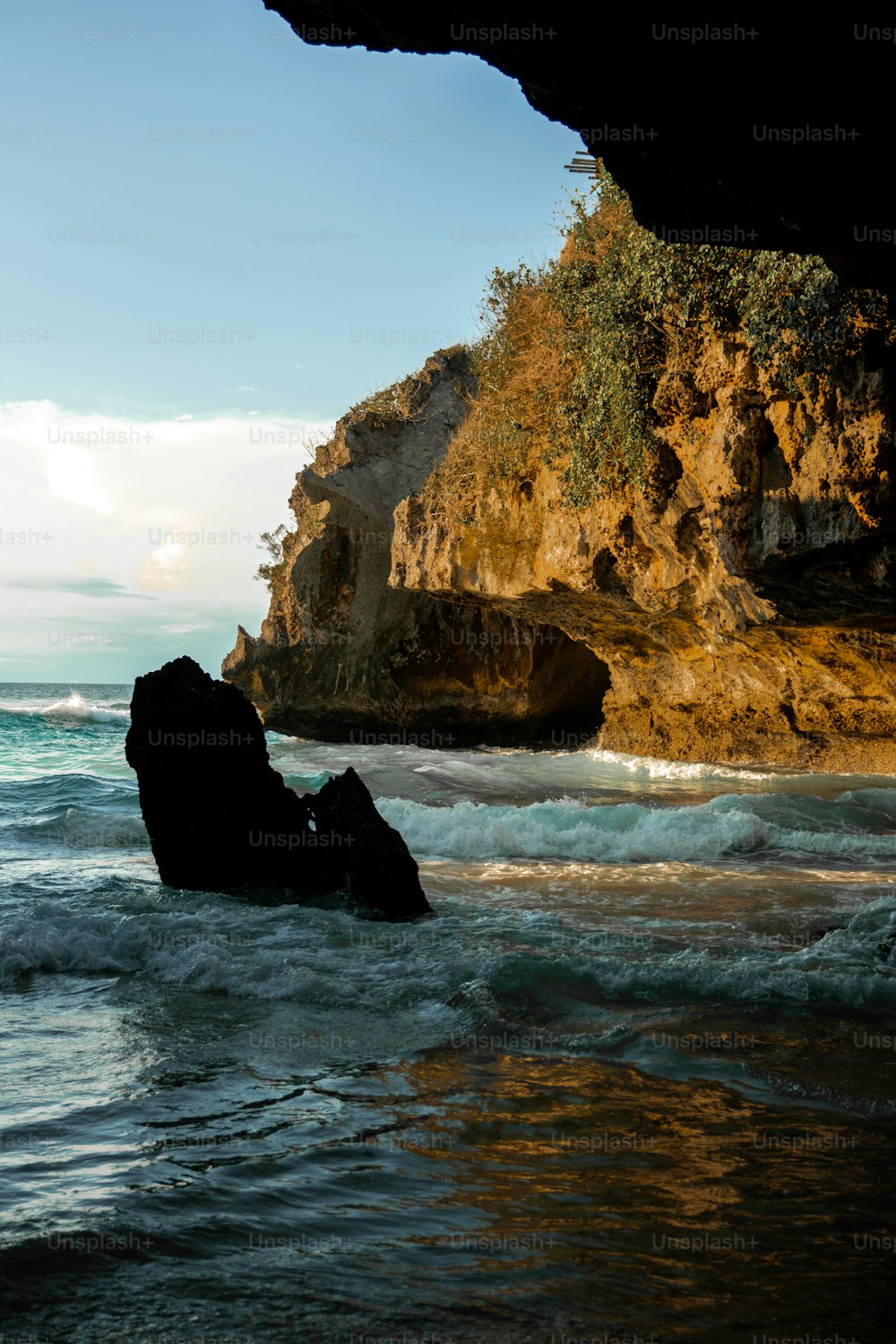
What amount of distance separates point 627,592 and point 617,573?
388 mm

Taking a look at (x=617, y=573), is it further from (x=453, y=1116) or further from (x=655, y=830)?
(x=453, y=1116)

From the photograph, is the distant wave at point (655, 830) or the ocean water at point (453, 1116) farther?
the distant wave at point (655, 830)

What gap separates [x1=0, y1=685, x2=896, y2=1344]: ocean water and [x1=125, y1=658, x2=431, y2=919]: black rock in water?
1.41 ft

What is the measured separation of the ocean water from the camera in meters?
3.03

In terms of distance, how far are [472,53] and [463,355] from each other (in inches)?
767

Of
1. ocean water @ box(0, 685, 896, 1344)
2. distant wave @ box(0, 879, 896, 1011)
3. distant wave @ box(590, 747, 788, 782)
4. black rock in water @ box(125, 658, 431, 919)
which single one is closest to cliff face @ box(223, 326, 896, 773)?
distant wave @ box(590, 747, 788, 782)

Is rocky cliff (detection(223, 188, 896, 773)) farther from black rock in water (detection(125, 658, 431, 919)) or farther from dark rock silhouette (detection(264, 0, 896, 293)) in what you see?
black rock in water (detection(125, 658, 431, 919))

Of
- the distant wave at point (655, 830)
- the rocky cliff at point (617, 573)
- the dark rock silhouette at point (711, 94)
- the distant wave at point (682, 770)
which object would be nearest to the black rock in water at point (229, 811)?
the distant wave at point (655, 830)

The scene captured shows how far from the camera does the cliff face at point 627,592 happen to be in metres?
11.6

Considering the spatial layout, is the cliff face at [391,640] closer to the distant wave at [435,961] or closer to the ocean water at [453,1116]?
the ocean water at [453,1116]

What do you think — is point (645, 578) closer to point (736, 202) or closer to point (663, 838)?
point (663, 838)

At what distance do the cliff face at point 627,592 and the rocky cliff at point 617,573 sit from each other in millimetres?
40

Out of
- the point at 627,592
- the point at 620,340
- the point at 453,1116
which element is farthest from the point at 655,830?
the point at 453,1116

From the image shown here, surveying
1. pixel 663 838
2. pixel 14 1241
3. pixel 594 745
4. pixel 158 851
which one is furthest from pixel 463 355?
pixel 14 1241
